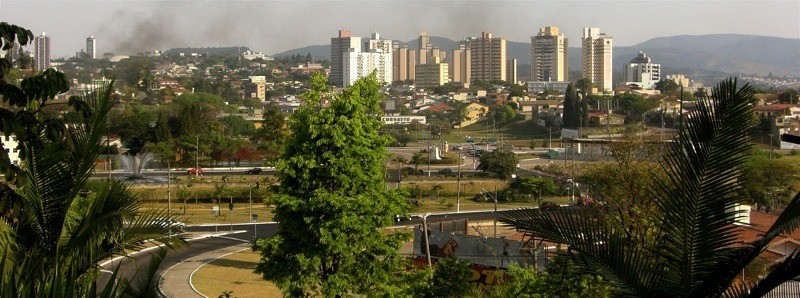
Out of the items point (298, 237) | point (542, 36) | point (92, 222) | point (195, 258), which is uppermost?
point (542, 36)

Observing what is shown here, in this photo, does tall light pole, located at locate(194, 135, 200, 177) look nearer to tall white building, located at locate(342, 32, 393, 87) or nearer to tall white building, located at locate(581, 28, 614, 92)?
tall white building, located at locate(342, 32, 393, 87)

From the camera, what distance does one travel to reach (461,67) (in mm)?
97688

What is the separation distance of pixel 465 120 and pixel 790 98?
18.8 meters

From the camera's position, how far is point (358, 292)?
6773 millimetres

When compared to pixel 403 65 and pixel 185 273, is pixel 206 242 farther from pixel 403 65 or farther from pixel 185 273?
pixel 403 65

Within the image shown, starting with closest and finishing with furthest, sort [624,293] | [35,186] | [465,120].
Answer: [624,293] < [35,186] < [465,120]

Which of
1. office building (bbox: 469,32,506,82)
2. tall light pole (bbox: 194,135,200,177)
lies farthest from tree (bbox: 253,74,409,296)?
office building (bbox: 469,32,506,82)


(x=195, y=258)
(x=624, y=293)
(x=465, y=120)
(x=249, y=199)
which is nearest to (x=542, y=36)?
(x=465, y=120)

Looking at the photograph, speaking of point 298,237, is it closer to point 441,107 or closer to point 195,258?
point 195,258

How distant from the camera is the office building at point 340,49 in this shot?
9619 centimetres

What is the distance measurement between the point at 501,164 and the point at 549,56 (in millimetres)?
75553

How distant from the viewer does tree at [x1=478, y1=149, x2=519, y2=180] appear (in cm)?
2441

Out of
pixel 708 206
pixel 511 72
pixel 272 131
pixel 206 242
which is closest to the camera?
pixel 708 206

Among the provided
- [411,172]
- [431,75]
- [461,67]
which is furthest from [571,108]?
[461,67]
